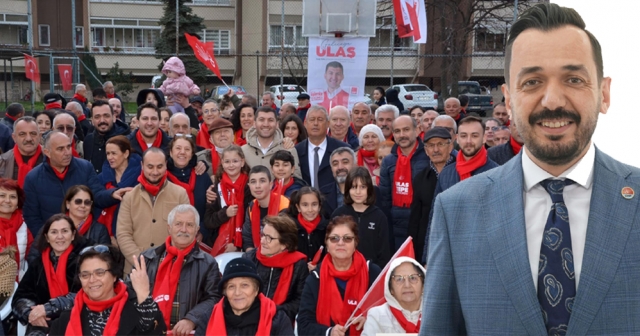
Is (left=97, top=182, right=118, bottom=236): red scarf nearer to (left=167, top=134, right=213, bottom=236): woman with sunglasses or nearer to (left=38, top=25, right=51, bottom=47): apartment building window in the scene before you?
(left=167, top=134, right=213, bottom=236): woman with sunglasses

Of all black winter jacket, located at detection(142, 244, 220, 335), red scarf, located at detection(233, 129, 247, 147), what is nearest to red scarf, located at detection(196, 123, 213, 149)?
red scarf, located at detection(233, 129, 247, 147)

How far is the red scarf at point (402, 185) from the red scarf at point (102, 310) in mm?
2585

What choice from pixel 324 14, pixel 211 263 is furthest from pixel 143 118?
pixel 324 14

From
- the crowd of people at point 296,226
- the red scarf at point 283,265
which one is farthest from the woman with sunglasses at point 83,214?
the red scarf at point 283,265

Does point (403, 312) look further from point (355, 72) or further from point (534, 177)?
point (355, 72)

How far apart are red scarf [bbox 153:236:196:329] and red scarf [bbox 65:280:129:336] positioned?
0.39 meters

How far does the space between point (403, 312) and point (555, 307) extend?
2773 mm

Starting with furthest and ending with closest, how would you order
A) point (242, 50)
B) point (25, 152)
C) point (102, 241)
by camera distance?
point (242, 50) → point (25, 152) → point (102, 241)

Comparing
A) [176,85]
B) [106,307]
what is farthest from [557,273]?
[176,85]

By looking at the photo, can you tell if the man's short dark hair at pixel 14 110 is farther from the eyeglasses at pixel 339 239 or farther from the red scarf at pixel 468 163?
the red scarf at pixel 468 163

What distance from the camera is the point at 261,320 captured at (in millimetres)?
4191

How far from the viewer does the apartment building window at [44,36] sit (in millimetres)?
30625

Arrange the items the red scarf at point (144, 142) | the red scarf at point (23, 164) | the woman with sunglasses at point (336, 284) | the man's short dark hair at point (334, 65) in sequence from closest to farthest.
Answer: the woman with sunglasses at point (336, 284) → the red scarf at point (23, 164) → the red scarf at point (144, 142) → the man's short dark hair at point (334, 65)

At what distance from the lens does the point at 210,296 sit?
4.79 m
